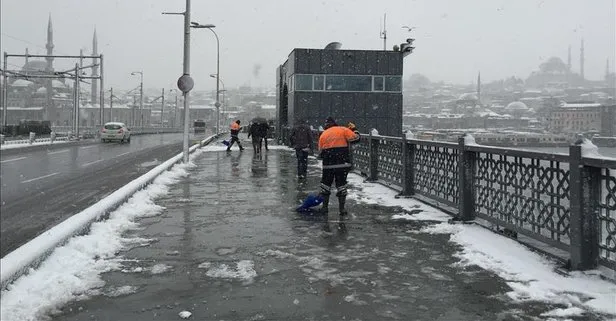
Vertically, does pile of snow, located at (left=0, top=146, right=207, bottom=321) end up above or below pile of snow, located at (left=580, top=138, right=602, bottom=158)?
below

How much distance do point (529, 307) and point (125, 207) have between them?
6.87 metres

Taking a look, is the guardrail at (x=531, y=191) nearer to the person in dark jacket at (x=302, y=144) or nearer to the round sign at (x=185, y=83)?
the person in dark jacket at (x=302, y=144)

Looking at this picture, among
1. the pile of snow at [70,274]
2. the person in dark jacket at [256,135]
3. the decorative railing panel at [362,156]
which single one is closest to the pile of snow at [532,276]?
the pile of snow at [70,274]

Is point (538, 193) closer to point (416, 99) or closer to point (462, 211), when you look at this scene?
point (462, 211)

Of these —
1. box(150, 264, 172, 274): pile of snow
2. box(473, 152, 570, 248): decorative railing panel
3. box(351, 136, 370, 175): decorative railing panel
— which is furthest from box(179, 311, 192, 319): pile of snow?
box(351, 136, 370, 175): decorative railing panel

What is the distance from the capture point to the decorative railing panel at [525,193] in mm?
6154

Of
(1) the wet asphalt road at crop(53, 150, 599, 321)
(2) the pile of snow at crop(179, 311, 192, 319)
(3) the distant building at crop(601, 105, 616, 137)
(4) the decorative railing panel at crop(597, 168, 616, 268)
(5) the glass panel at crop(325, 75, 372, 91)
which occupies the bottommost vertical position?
(2) the pile of snow at crop(179, 311, 192, 319)

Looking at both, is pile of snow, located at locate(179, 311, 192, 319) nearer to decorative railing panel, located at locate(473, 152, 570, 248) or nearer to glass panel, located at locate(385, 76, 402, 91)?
decorative railing panel, located at locate(473, 152, 570, 248)

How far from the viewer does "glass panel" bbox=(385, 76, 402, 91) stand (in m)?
33.7

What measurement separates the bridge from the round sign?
9845 mm

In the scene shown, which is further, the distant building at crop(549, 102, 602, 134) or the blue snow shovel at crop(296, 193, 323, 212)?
the distant building at crop(549, 102, 602, 134)

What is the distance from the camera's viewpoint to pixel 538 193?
257 inches

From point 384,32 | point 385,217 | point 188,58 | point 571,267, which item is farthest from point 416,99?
point 571,267

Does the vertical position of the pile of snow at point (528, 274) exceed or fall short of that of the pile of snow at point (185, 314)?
it exceeds it
